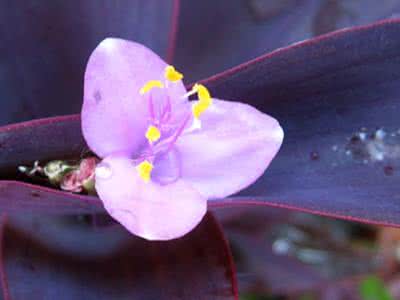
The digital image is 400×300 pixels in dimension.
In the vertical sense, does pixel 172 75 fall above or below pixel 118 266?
above

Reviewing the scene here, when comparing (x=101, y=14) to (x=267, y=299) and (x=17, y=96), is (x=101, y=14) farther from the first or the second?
(x=267, y=299)

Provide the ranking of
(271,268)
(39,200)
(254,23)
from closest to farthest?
1. (39,200)
2. (254,23)
3. (271,268)

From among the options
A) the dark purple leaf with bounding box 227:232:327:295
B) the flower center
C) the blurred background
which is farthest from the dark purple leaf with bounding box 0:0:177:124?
the dark purple leaf with bounding box 227:232:327:295

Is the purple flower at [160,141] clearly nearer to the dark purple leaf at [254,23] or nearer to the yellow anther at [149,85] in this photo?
the yellow anther at [149,85]

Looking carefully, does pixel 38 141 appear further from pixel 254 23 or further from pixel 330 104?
pixel 254 23

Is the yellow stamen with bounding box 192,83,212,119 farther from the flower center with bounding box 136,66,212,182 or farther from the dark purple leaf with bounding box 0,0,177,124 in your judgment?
the dark purple leaf with bounding box 0,0,177,124

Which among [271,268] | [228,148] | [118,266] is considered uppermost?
[228,148]

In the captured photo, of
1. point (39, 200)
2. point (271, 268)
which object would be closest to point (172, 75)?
point (39, 200)

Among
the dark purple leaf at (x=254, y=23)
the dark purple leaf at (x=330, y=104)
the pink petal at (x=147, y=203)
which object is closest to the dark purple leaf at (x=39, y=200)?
the pink petal at (x=147, y=203)
